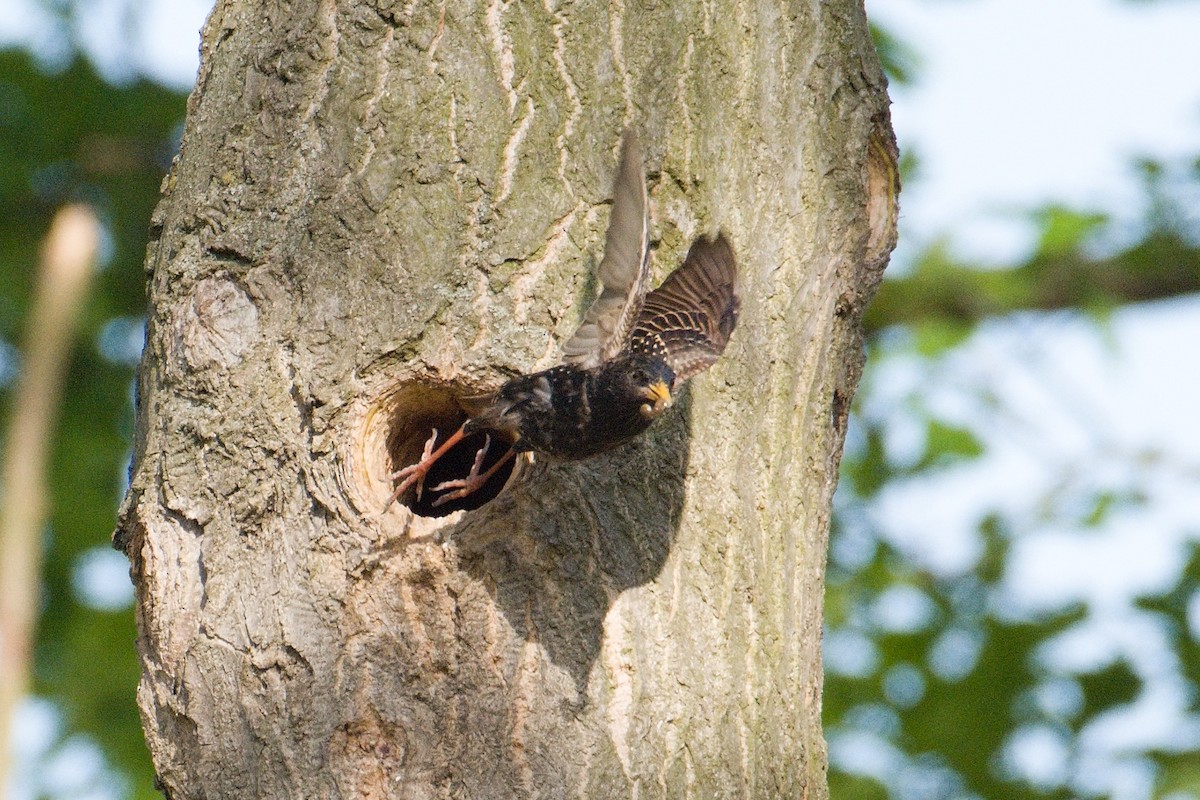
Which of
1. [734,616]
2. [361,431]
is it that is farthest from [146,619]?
[734,616]

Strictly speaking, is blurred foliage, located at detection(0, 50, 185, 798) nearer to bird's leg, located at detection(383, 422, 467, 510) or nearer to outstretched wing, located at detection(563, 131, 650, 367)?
bird's leg, located at detection(383, 422, 467, 510)

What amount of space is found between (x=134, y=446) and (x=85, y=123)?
3.76 metres

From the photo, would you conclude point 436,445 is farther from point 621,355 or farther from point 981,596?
point 981,596

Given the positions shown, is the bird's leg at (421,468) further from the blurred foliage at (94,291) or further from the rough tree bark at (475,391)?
the blurred foliage at (94,291)

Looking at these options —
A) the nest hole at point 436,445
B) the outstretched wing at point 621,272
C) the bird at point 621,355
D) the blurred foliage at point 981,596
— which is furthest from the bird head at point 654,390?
the blurred foliage at point 981,596

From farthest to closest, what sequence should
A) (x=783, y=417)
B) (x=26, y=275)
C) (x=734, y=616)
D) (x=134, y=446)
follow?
(x=26, y=275), (x=134, y=446), (x=783, y=417), (x=734, y=616)

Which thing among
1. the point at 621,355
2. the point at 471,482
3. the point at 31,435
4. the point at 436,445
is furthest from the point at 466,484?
the point at 31,435

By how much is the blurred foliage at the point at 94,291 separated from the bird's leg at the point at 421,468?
142 inches

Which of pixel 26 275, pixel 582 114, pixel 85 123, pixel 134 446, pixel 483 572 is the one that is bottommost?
pixel 483 572

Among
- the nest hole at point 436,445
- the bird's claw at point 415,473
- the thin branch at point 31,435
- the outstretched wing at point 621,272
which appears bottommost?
the thin branch at point 31,435

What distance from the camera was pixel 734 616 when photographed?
251 cm

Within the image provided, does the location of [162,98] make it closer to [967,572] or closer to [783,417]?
[783,417]

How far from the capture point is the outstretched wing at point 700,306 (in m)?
2.62

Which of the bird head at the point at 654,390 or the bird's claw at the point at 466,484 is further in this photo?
the bird's claw at the point at 466,484
